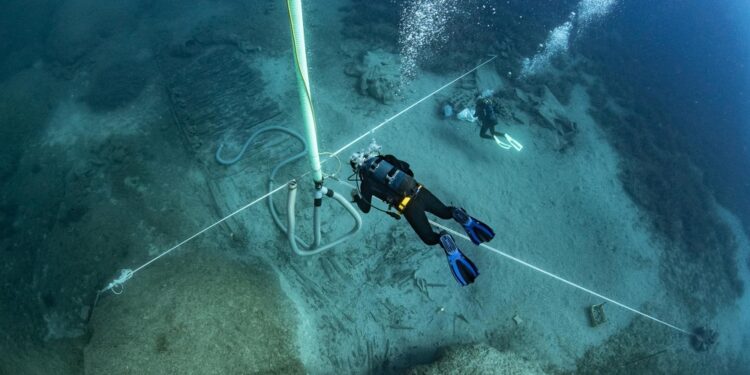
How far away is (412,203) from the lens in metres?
5.07

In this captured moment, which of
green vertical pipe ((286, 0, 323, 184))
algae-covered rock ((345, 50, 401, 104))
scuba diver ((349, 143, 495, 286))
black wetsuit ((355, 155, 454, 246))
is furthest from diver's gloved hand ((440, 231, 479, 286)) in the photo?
algae-covered rock ((345, 50, 401, 104))

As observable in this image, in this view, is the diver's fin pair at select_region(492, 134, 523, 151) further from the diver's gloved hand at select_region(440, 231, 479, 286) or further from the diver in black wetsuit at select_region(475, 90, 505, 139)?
the diver's gloved hand at select_region(440, 231, 479, 286)

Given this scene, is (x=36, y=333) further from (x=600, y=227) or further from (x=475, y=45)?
(x=475, y=45)

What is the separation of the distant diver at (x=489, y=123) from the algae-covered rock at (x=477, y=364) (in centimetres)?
577

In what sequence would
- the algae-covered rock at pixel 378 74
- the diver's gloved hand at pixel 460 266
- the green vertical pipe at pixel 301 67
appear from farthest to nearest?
the algae-covered rock at pixel 378 74
the diver's gloved hand at pixel 460 266
the green vertical pipe at pixel 301 67

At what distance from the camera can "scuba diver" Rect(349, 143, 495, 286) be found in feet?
15.7

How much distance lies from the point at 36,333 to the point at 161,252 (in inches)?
90.3

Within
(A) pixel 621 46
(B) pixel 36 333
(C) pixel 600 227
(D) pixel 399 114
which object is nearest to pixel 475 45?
(D) pixel 399 114

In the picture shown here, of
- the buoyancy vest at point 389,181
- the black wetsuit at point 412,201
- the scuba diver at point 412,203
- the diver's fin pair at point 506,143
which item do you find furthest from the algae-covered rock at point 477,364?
the diver's fin pair at point 506,143

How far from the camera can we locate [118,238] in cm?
664

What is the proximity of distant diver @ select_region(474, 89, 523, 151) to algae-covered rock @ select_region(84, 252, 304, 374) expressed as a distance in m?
6.92

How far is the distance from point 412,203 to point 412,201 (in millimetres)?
50

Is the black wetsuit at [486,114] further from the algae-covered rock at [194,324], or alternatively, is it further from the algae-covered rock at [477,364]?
the algae-covered rock at [194,324]

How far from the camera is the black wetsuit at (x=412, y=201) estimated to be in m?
4.97
